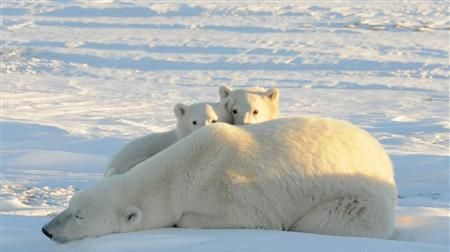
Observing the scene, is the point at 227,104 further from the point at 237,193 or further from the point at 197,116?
the point at 237,193

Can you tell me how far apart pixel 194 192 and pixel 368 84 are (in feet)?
39.9

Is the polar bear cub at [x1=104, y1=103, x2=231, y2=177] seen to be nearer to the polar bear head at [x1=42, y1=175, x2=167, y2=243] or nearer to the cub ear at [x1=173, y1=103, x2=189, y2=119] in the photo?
the cub ear at [x1=173, y1=103, x2=189, y2=119]

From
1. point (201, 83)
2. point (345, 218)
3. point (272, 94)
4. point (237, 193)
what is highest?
point (272, 94)

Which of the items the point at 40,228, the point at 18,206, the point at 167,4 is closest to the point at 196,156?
the point at 40,228

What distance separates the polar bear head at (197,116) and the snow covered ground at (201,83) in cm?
118

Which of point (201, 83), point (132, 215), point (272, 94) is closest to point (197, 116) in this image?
point (272, 94)

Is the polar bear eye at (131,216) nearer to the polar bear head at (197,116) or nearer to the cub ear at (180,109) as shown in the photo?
the polar bear head at (197,116)

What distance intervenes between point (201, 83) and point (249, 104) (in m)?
9.64

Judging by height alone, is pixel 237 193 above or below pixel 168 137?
above

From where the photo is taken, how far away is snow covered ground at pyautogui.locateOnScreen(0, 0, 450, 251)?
14.8ft

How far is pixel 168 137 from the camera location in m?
6.34

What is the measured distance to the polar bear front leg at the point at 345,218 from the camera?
4.16 metres

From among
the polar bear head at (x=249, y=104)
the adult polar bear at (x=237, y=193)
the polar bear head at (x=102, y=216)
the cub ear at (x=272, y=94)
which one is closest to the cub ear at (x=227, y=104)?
the polar bear head at (x=249, y=104)

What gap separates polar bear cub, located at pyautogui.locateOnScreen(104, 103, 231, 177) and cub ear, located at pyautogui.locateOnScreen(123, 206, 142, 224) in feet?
5.44
